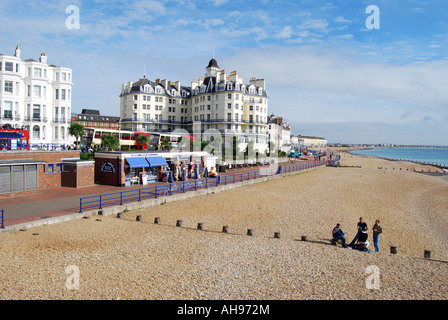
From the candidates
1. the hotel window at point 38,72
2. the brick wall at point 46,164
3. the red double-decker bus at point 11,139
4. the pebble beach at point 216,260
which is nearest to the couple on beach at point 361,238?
the pebble beach at point 216,260

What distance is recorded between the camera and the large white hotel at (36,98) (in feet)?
106

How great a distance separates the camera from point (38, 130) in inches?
1400

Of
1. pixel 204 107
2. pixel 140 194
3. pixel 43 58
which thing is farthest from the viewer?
pixel 204 107

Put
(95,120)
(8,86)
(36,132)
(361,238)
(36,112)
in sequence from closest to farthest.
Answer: (361,238) < (8,86) < (36,112) < (36,132) < (95,120)

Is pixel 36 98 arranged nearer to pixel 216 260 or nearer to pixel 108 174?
pixel 108 174

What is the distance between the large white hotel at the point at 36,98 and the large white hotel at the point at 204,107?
2371 centimetres

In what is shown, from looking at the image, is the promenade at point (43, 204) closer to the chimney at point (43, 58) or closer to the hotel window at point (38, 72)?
the hotel window at point (38, 72)

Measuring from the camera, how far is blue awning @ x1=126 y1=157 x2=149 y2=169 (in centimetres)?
2273

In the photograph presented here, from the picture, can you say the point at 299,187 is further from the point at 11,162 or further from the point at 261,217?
the point at 11,162

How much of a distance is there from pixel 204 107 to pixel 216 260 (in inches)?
2078

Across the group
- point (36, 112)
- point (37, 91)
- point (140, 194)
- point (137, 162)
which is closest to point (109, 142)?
point (36, 112)

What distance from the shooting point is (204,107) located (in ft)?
200

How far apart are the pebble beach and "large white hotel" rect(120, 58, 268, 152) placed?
41518 mm
